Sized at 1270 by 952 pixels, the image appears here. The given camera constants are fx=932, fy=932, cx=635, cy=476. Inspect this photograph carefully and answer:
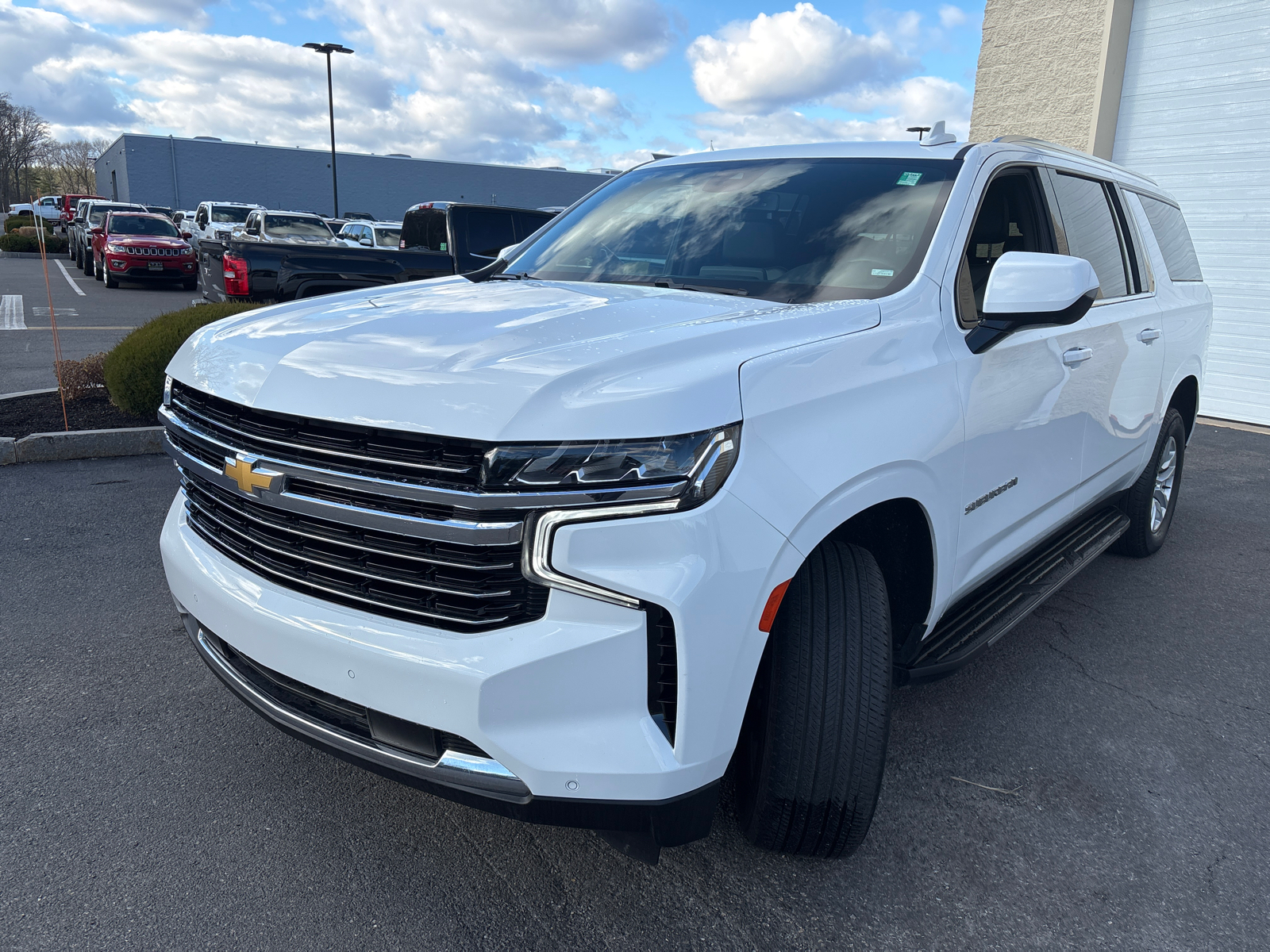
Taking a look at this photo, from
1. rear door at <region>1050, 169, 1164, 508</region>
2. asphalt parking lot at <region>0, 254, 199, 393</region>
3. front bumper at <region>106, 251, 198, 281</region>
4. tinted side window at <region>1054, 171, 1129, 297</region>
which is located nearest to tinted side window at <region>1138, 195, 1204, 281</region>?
rear door at <region>1050, 169, 1164, 508</region>

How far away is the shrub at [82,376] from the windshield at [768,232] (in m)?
5.61

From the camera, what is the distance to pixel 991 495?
9.36ft

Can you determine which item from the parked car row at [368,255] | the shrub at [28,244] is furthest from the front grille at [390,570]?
the shrub at [28,244]

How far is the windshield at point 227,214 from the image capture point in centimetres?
2727

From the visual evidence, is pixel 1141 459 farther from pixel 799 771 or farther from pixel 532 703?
pixel 532 703

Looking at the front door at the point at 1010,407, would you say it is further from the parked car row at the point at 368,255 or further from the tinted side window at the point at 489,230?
the tinted side window at the point at 489,230

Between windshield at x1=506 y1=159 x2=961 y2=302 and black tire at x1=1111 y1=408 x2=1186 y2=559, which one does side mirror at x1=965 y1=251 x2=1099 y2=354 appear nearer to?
windshield at x1=506 y1=159 x2=961 y2=302

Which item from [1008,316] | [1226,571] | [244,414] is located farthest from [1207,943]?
[1226,571]

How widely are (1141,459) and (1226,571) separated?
103 centimetres

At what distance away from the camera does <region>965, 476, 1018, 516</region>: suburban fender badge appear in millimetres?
2732

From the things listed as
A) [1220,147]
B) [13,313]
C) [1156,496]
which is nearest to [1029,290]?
[1156,496]

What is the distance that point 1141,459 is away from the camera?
14.9 feet

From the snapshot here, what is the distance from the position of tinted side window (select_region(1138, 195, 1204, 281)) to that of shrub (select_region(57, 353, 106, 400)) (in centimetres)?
736

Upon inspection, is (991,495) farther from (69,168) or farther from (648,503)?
(69,168)
